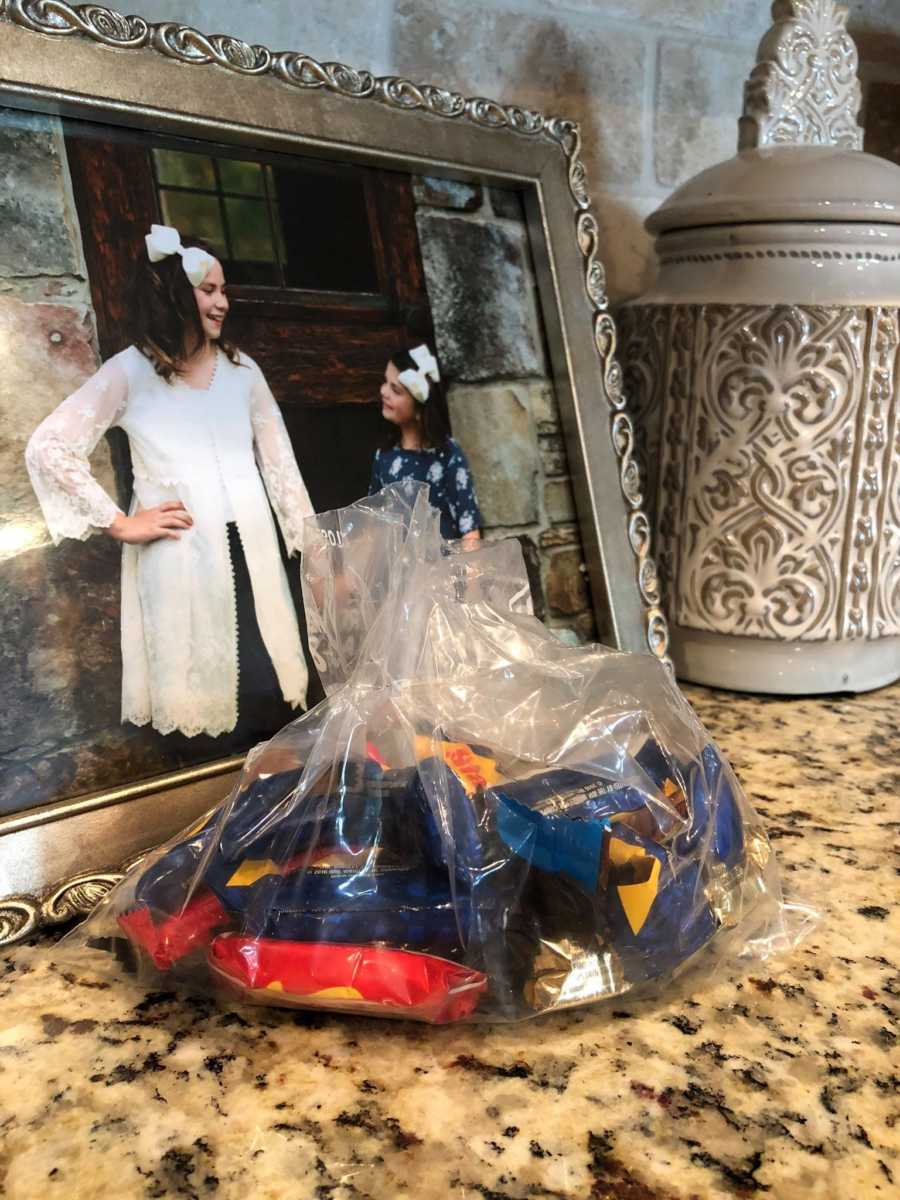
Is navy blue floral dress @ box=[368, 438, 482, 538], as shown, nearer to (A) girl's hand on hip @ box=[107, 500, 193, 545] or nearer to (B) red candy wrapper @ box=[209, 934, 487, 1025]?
(A) girl's hand on hip @ box=[107, 500, 193, 545]

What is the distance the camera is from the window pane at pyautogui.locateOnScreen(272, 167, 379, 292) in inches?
23.2

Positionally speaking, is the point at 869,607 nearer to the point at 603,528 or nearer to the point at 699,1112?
the point at 603,528

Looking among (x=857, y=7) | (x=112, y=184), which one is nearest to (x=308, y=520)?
(x=112, y=184)

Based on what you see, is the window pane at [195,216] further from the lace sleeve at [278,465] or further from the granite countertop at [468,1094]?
the granite countertop at [468,1094]

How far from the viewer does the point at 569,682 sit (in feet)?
1.66

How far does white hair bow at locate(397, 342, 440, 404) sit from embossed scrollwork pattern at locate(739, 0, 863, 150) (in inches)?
14.2

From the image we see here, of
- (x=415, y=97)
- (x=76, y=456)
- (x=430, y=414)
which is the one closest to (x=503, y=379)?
(x=430, y=414)

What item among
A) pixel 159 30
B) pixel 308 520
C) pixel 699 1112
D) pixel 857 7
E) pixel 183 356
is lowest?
pixel 699 1112

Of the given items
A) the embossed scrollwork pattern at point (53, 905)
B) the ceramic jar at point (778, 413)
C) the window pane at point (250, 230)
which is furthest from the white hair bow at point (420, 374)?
the embossed scrollwork pattern at point (53, 905)

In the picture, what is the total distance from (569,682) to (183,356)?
276 millimetres

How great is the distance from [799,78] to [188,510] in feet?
2.04

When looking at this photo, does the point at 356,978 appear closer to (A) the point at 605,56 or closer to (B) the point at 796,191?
(B) the point at 796,191

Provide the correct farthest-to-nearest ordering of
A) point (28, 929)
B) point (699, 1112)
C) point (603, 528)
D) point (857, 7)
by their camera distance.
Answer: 1. point (857, 7)
2. point (603, 528)
3. point (28, 929)
4. point (699, 1112)

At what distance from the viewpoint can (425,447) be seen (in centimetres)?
64
